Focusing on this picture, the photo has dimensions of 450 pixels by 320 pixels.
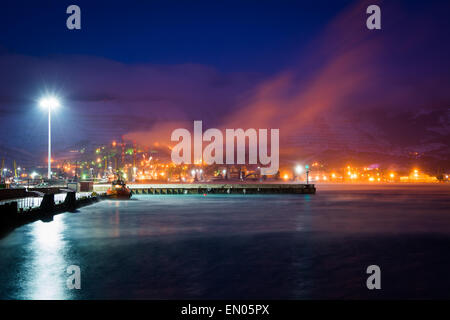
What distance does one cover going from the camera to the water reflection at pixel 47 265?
12094mm

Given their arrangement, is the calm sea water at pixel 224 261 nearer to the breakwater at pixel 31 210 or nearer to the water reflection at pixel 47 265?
the water reflection at pixel 47 265

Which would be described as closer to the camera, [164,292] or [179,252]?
[164,292]

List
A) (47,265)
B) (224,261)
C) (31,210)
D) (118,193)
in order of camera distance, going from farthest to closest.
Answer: (118,193), (31,210), (224,261), (47,265)

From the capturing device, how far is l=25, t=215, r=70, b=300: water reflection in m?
12.1

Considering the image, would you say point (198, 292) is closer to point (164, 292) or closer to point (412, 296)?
point (164, 292)

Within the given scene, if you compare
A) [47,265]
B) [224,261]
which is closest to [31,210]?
[47,265]

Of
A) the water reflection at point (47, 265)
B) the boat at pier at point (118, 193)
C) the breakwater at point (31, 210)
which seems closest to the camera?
the water reflection at point (47, 265)

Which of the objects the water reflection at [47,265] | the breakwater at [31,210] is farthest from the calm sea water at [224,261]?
the breakwater at [31,210]

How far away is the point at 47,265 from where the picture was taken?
1609cm

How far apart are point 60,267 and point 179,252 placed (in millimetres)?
5069

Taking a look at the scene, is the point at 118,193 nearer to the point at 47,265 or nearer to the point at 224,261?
the point at 47,265

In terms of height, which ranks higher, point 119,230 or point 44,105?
point 44,105

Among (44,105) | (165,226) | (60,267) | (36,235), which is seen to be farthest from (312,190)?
(60,267)
